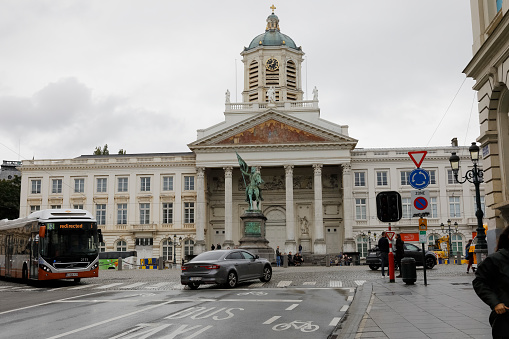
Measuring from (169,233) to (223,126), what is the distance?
14.5m

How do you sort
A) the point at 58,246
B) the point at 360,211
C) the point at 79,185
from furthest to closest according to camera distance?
the point at 79,185 < the point at 360,211 < the point at 58,246

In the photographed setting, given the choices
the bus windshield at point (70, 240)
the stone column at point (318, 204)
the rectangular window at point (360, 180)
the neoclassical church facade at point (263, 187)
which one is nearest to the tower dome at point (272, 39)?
the neoclassical church facade at point (263, 187)

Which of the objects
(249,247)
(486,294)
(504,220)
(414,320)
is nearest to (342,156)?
(249,247)

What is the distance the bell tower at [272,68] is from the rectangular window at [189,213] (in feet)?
Result: 56.8

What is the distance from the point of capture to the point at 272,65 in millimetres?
80812

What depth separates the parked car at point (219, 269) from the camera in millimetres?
21047

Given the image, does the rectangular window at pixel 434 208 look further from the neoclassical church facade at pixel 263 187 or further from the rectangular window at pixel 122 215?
the rectangular window at pixel 122 215

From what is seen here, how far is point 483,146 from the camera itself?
815 inches

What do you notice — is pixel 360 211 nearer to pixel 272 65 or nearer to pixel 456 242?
pixel 456 242

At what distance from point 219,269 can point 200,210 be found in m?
47.3

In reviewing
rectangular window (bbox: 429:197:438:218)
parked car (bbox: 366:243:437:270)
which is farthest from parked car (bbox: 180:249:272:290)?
rectangular window (bbox: 429:197:438:218)

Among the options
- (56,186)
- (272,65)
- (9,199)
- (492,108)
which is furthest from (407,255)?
(9,199)

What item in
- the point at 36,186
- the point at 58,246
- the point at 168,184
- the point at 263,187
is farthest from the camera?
the point at 36,186

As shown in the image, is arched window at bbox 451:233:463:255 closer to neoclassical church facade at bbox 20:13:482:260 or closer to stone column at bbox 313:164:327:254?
neoclassical church facade at bbox 20:13:482:260
